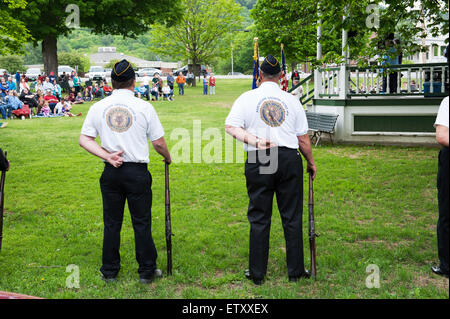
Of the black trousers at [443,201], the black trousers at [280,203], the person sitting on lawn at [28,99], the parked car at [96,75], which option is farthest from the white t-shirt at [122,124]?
the parked car at [96,75]

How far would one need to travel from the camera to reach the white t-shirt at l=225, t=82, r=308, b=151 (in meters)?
4.99

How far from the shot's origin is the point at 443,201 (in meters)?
4.87

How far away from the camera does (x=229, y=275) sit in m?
5.50

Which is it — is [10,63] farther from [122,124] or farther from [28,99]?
[122,124]

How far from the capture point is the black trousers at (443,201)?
15.3 feet

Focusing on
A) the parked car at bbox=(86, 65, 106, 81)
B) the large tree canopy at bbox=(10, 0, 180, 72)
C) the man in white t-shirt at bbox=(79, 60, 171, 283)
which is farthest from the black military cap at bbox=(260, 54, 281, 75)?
the parked car at bbox=(86, 65, 106, 81)

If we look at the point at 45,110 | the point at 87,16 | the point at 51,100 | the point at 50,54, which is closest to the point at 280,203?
the point at 45,110

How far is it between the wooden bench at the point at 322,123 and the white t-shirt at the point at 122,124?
10410 millimetres

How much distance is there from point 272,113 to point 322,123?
10528mm

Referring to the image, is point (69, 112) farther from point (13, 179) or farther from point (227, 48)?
point (227, 48)

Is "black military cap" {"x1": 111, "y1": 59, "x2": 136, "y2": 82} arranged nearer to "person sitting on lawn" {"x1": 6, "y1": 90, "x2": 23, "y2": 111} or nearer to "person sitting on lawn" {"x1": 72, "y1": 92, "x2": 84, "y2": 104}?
"person sitting on lawn" {"x1": 6, "y1": 90, "x2": 23, "y2": 111}

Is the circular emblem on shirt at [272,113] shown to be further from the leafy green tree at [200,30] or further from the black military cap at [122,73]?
the leafy green tree at [200,30]

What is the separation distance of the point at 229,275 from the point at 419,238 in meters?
2.68
